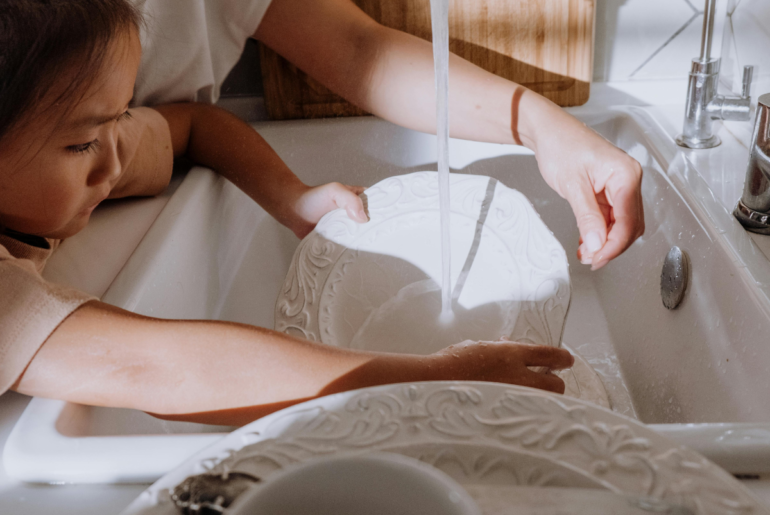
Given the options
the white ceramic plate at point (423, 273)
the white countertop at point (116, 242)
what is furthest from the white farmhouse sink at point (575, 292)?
the white ceramic plate at point (423, 273)

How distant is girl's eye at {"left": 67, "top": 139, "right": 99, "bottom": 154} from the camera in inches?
17.1

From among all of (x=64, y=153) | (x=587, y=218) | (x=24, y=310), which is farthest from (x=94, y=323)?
(x=587, y=218)

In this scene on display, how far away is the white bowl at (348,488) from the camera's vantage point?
0.18 meters

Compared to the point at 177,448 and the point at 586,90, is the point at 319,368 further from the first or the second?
the point at 586,90

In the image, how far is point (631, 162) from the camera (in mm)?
549

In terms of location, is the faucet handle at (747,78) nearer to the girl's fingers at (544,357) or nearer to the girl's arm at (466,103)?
the girl's arm at (466,103)

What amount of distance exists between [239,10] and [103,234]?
34 cm

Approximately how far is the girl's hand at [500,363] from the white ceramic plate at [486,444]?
0.12 meters

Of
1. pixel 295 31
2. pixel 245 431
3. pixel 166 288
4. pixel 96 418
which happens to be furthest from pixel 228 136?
pixel 245 431

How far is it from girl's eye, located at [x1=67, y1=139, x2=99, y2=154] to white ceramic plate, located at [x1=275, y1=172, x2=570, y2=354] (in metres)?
0.21

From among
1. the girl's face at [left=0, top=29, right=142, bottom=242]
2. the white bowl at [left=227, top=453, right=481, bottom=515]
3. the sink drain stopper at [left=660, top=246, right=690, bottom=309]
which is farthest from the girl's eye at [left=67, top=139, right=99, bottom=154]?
the sink drain stopper at [left=660, top=246, right=690, bottom=309]

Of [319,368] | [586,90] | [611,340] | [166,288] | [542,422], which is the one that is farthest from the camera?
[586,90]

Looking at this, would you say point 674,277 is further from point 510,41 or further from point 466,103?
point 510,41

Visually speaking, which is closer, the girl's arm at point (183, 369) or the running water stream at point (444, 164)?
the girl's arm at point (183, 369)
